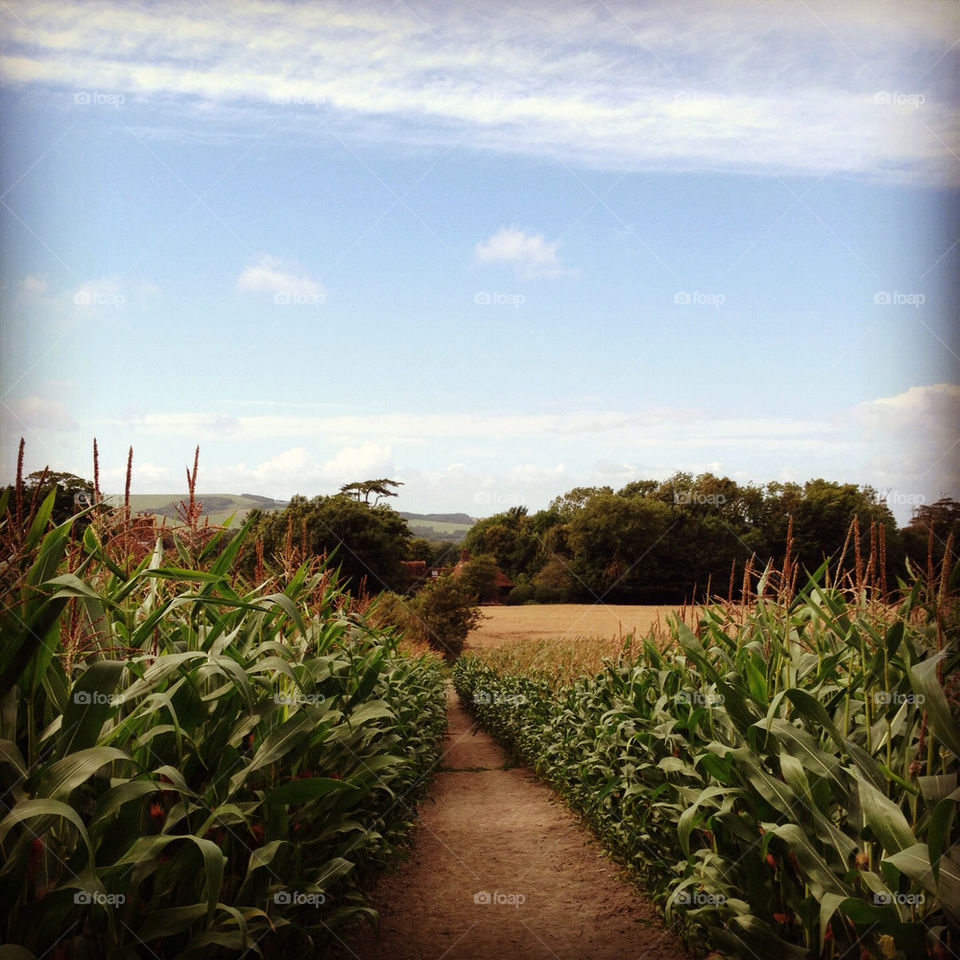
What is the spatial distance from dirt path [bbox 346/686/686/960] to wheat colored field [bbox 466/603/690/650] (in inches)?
149

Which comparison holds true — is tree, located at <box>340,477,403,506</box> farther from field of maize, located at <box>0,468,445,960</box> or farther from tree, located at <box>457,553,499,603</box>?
field of maize, located at <box>0,468,445,960</box>

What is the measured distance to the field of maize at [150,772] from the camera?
49.2 inches

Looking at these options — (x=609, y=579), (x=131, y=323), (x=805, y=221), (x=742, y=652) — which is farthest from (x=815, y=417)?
(x=609, y=579)

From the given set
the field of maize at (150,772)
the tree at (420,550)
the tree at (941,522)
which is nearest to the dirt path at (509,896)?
the field of maize at (150,772)

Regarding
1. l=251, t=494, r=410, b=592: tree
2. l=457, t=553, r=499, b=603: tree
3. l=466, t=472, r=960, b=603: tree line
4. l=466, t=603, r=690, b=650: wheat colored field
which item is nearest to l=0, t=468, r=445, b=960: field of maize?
l=466, t=603, r=690, b=650: wheat colored field

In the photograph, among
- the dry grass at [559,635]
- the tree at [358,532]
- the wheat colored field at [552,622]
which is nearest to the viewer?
the dry grass at [559,635]

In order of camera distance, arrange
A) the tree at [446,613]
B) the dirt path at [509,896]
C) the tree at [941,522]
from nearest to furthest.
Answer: the tree at [941,522] < the dirt path at [509,896] < the tree at [446,613]

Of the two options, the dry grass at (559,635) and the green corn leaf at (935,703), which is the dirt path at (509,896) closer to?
the dry grass at (559,635)

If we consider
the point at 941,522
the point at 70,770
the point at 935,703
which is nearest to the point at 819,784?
the point at 935,703

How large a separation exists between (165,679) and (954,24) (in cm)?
243

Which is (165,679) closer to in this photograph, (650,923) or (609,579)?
(650,923)

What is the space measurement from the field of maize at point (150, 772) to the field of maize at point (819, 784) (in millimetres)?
954

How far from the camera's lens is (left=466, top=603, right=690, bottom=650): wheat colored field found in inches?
371

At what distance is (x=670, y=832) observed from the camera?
273 centimetres
